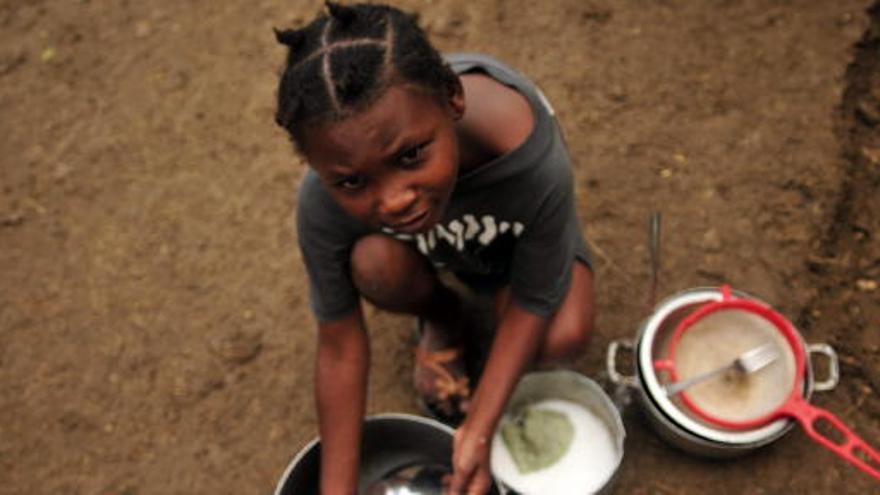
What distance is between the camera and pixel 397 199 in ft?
3.30

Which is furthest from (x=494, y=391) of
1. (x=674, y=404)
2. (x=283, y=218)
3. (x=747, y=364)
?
(x=283, y=218)

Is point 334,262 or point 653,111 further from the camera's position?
point 653,111

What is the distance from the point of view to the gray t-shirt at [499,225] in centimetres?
121

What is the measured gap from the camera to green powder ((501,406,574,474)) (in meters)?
1.51

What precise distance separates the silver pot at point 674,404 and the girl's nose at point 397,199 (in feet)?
2.12

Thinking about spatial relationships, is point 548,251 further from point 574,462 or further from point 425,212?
point 574,462

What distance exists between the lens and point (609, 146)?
1931 millimetres

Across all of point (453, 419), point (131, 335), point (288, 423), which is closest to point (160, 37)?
point (131, 335)

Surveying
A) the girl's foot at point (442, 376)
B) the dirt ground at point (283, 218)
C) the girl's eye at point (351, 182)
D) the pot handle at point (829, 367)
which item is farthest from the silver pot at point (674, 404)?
the girl's eye at point (351, 182)

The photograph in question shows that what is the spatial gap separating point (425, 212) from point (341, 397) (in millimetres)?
473

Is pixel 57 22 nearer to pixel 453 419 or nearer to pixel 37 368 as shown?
pixel 37 368

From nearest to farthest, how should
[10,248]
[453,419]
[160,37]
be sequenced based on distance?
[453,419]
[10,248]
[160,37]

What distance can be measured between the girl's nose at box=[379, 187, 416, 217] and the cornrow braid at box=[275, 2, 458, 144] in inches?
4.7

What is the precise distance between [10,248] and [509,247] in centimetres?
131
